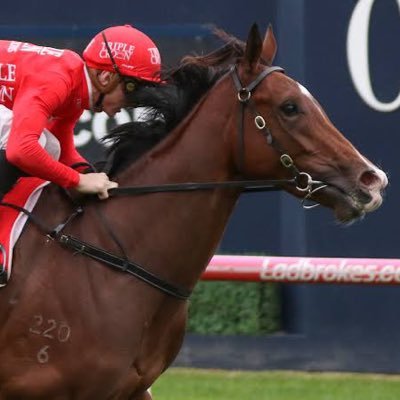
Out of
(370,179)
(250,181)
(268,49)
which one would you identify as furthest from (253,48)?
(370,179)

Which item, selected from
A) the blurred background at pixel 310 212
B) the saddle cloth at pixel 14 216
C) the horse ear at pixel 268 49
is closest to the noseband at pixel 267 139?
the horse ear at pixel 268 49

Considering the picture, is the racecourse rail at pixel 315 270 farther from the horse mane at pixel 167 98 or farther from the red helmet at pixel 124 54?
the red helmet at pixel 124 54

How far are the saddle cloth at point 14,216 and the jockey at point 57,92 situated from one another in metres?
0.05

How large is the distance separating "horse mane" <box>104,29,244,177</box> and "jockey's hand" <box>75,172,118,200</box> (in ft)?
0.58

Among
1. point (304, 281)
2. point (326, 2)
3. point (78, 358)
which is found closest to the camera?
point (78, 358)

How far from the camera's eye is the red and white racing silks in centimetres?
461

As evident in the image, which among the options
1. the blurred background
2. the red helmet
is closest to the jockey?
the red helmet

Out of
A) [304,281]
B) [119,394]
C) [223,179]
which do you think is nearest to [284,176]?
[223,179]

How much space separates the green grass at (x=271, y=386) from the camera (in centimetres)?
786

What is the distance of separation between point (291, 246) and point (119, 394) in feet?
14.5

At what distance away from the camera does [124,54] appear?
16.0ft

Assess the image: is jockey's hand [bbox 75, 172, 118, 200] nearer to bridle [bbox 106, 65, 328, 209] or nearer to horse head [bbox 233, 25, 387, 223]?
bridle [bbox 106, 65, 328, 209]

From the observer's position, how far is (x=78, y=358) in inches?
183

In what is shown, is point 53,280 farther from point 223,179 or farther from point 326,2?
point 326,2
